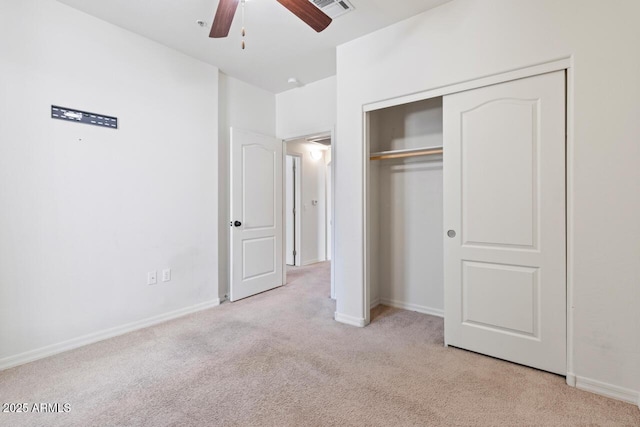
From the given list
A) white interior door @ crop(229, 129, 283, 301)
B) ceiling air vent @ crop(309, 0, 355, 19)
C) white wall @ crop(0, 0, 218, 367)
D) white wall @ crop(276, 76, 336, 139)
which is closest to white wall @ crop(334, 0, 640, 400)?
ceiling air vent @ crop(309, 0, 355, 19)

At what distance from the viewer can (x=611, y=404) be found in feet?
5.72

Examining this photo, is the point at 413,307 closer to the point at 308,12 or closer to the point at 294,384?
the point at 294,384

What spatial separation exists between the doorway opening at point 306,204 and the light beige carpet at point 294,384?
3097 millimetres

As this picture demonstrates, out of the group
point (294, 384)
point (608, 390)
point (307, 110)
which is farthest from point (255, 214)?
point (608, 390)

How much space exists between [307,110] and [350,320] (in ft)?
9.02

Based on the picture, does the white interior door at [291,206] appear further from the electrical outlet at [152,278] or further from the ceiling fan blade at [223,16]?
the ceiling fan blade at [223,16]

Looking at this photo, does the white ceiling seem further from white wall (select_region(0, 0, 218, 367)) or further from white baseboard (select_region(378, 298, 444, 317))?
white baseboard (select_region(378, 298, 444, 317))

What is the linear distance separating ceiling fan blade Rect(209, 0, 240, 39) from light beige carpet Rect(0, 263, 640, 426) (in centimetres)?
234

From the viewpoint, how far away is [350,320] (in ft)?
9.74

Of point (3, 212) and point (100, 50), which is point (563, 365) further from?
point (100, 50)

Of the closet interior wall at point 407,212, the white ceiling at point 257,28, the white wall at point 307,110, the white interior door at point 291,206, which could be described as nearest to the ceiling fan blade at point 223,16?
the white ceiling at point 257,28

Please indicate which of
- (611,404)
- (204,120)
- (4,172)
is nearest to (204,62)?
(204,120)

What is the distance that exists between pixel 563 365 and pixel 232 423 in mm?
2118

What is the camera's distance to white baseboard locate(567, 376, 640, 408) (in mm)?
1746
